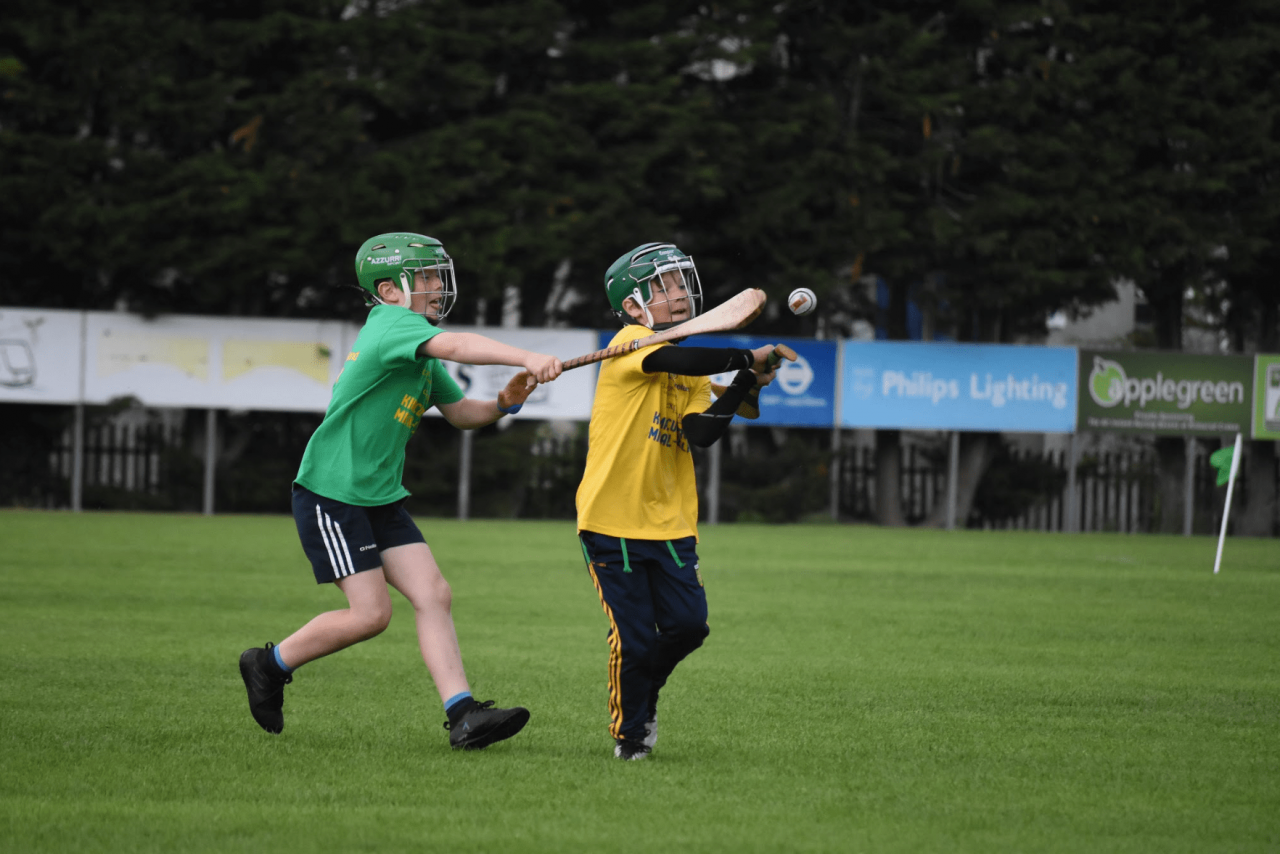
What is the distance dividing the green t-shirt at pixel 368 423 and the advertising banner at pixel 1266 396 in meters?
23.6

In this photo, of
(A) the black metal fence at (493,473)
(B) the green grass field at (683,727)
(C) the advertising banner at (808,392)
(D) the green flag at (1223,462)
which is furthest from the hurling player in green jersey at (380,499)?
(A) the black metal fence at (493,473)

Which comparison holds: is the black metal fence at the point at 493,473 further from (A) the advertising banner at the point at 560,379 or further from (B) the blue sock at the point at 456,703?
(B) the blue sock at the point at 456,703

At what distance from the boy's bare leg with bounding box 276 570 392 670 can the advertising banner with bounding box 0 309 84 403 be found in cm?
1985

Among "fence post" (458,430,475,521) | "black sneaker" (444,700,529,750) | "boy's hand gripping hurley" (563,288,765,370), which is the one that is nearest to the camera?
"boy's hand gripping hurley" (563,288,765,370)

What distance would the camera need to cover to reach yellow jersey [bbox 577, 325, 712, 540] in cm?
592

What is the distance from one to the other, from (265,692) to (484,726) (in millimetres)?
975

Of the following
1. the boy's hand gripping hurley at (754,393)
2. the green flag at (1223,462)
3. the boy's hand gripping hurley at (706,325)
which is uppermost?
the boy's hand gripping hurley at (706,325)

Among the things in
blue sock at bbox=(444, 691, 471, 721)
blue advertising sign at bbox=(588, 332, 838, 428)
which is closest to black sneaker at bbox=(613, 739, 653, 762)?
blue sock at bbox=(444, 691, 471, 721)

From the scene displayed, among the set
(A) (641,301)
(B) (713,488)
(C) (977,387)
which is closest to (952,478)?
(C) (977,387)

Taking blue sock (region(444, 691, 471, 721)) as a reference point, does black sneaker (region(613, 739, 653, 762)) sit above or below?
below

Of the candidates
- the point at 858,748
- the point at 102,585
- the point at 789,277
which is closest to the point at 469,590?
the point at 102,585

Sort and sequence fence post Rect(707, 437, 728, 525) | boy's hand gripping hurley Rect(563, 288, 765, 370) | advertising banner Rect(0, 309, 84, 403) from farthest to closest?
fence post Rect(707, 437, 728, 525)
advertising banner Rect(0, 309, 84, 403)
boy's hand gripping hurley Rect(563, 288, 765, 370)

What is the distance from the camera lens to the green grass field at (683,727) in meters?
4.81

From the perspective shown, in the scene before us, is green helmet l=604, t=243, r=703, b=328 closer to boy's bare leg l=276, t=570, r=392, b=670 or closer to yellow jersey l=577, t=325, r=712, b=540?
yellow jersey l=577, t=325, r=712, b=540
